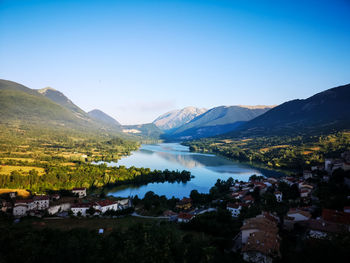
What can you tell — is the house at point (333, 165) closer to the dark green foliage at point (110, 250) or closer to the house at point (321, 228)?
the house at point (321, 228)

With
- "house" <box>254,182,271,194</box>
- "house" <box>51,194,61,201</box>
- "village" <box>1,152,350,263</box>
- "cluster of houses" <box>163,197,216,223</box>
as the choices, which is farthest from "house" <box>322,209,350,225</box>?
"house" <box>51,194,61,201</box>

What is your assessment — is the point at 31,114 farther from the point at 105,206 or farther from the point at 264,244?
the point at 264,244

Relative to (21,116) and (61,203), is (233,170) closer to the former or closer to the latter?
(61,203)

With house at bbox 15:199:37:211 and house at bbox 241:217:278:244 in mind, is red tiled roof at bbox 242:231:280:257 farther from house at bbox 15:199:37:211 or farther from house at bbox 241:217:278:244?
house at bbox 15:199:37:211

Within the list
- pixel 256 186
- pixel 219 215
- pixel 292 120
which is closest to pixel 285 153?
pixel 256 186

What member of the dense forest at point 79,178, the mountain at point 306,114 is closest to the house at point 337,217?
the dense forest at point 79,178

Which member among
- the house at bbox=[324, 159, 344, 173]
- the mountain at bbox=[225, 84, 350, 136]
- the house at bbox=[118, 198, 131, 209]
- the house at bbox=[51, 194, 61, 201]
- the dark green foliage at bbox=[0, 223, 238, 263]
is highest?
the mountain at bbox=[225, 84, 350, 136]
